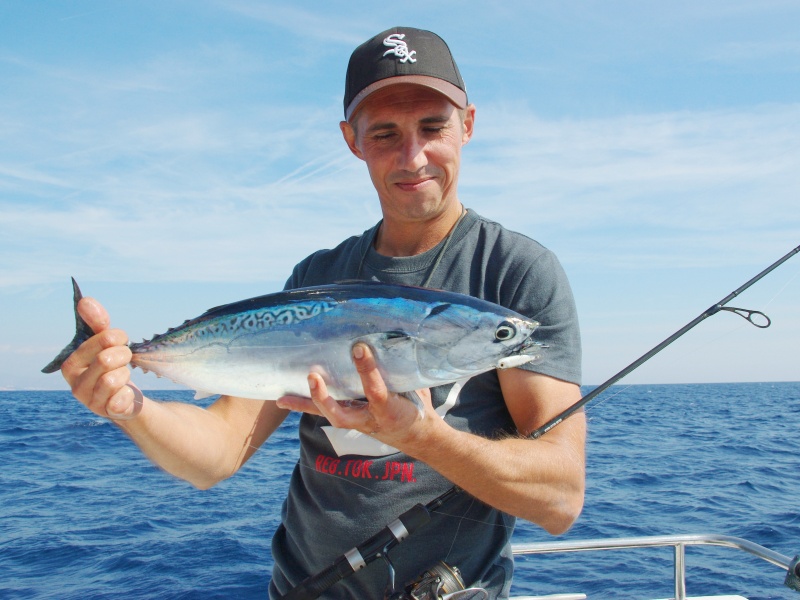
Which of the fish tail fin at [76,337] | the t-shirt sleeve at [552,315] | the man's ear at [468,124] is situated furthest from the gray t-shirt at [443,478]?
the fish tail fin at [76,337]

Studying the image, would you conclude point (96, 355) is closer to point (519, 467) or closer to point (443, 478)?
point (443, 478)

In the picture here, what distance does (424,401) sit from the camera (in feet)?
7.06

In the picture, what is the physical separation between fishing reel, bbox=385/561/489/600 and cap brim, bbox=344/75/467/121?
1.80 m

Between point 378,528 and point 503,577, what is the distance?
54 cm

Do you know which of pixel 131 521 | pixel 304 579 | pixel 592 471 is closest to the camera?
pixel 304 579

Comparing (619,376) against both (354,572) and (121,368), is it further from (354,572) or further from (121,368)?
(121,368)

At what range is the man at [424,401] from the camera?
226 centimetres

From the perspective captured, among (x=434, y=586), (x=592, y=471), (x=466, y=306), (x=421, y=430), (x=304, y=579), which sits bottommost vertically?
(x=592, y=471)

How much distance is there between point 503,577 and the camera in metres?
2.53

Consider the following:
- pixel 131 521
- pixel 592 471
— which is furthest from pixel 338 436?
pixel 592 471

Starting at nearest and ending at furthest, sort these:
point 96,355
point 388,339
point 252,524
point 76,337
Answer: point 388,339 < point 96,355 < point 76,337 < point 252,524

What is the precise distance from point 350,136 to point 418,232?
576mm

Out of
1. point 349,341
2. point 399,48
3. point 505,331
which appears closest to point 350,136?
point 399,48

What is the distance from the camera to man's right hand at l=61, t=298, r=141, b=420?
221 centimetres
